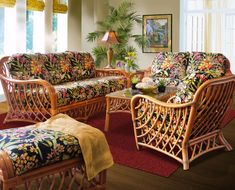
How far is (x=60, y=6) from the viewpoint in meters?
7.16

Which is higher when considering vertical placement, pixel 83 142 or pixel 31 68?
pixel 31 68

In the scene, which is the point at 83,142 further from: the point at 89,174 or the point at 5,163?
the point at 5,163

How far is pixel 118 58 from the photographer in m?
7.20

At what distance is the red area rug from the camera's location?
3.00 metres

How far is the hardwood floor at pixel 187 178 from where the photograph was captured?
264 cm

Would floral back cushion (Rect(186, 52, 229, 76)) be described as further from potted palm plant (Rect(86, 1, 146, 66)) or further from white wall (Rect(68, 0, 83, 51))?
white wall (Rect(68, 0, 83, 51))

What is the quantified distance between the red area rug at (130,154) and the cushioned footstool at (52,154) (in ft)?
2.34

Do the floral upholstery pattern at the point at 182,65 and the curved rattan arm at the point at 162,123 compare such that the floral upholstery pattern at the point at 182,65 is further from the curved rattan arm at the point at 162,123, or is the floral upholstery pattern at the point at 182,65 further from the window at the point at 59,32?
the window at the point at 59,32

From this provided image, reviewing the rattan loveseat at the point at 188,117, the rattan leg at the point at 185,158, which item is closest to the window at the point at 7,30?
the rattan loveseat at the point at 188,117

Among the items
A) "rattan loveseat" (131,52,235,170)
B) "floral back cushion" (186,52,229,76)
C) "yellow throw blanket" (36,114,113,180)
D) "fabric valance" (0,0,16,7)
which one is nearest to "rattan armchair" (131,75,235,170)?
"rattan loveseat" (131,52,235,170)

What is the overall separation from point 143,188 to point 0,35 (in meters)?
4.58

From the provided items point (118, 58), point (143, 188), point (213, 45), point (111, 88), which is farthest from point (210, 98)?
point (213, 45)

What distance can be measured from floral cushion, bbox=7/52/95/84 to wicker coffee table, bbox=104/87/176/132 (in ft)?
3.14

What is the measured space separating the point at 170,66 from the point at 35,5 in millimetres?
2990
